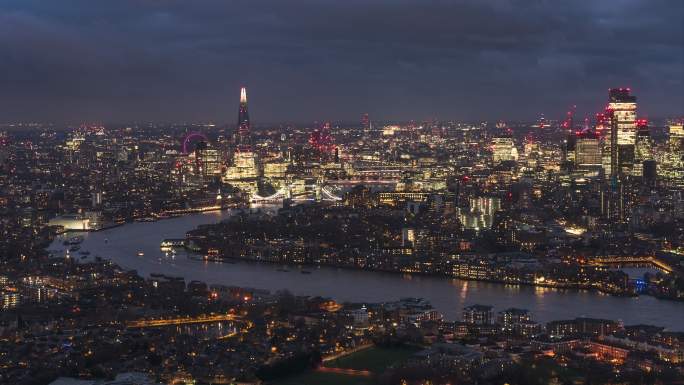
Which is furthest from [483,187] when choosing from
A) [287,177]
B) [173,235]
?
[173,235]

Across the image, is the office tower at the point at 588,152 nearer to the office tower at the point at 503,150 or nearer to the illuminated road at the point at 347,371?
the office tower at the point at 503,150

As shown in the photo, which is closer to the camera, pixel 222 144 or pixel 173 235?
pixel 173 235

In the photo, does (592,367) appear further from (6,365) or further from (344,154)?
(344,154)

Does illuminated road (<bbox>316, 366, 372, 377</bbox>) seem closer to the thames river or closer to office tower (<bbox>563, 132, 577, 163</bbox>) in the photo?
the thames river

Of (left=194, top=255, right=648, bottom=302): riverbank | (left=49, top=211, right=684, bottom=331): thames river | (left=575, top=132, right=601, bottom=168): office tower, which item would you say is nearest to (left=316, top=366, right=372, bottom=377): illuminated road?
(left=49, top=211, right=684, bottom=331): thames river

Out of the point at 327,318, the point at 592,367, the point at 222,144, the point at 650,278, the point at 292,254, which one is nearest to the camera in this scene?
the point at 592,367

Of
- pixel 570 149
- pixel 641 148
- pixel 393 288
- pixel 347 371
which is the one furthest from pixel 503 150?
pixel 347 371
